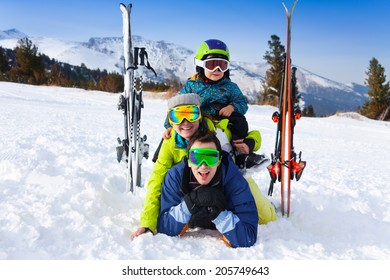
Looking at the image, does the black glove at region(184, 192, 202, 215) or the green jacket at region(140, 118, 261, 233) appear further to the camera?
the green jacket at region(140, 118, 261, 233)

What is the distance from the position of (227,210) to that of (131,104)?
199 cm

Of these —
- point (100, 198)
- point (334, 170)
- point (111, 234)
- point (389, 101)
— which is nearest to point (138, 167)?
point (100, 198)

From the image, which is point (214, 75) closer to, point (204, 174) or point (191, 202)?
point (204, 174)

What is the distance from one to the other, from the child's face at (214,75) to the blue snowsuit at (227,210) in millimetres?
1123

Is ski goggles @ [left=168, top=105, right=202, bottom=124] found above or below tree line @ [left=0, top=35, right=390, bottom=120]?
below

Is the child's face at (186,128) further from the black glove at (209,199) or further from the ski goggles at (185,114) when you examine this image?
the black glove at (209,199)

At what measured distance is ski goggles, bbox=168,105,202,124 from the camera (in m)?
3.60

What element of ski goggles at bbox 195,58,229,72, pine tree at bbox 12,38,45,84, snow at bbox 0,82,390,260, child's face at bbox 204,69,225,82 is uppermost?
pine tree at bbox 12,38,45,84

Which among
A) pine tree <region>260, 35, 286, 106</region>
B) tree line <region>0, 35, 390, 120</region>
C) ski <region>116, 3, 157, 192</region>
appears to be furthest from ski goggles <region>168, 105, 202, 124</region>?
pine tree <region>260, 35, 286, 106</region>

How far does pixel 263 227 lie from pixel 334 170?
3.47m

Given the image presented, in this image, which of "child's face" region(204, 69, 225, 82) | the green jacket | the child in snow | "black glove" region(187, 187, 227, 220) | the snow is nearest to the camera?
the snow

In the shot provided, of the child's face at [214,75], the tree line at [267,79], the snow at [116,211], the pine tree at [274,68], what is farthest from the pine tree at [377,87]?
the child's face at [214,75]

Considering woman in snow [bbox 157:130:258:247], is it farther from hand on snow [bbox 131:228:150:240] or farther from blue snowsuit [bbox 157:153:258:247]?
hand on snow [bbox 131:228:150:240]

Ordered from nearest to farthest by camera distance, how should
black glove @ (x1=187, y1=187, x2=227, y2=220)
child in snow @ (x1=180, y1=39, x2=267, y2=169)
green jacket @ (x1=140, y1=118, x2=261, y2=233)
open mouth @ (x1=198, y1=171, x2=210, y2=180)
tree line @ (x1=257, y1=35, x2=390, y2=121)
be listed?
black glove @ (x1=187, y1=187, x2=227, y2=220) < open mouth @ (x1=198, y1=171, x2=210, y2=180) < green jacket @ (x1=140, y1=118, x2=261, y2=233) < child in snow @ (x1=180, y1=39, x2=267, y2=169) < tree line @ (x1=257, y1=35, x2=390, y2=121)
